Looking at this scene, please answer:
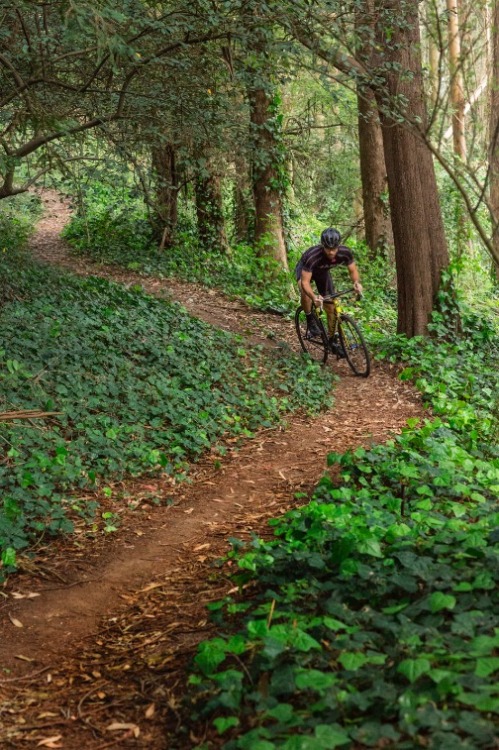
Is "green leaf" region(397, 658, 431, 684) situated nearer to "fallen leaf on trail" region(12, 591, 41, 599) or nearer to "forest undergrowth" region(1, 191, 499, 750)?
"forest undergrowth" region(1, 191, 499, 750)

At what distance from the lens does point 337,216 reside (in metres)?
24.4

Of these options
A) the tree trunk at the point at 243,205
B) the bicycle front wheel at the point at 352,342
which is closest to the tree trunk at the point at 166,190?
the tree trunk at the point at 243,205

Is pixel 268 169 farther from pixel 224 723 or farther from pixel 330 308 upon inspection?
pixel 224 723

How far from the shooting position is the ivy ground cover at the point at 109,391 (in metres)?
6.27

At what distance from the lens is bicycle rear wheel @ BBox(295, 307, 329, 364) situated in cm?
1120

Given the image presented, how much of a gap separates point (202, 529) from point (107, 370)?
314 cm

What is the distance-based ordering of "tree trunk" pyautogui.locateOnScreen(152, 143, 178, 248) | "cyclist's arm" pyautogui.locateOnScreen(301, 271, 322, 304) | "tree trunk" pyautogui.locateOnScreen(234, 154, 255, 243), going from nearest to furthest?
"cyclist's arm" pyautogui.locateOnScreen(301, 271, 322, 304) → "tree trunk" pyautogui.locateOnScreen(152, 143, 178, 248) → "tree trunk" pyautogui.locateOnScreen(234, 154, 255, 243)

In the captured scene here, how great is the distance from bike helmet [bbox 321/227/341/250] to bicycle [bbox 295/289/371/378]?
2.56ft

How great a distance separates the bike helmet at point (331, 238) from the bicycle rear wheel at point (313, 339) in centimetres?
147

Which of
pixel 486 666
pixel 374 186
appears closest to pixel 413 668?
pixel 486 666

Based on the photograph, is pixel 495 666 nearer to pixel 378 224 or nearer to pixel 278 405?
pixel 278 405

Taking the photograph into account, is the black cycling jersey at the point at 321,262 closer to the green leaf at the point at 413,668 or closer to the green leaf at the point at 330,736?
the green leaf at the point at 413,668

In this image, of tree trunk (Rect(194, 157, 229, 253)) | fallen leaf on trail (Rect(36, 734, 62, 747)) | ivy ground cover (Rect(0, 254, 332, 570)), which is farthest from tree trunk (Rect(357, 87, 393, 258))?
fallen leaf on trail (Rect(36, 734, 62, 747))

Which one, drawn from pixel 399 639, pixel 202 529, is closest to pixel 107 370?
pixel 202 529
